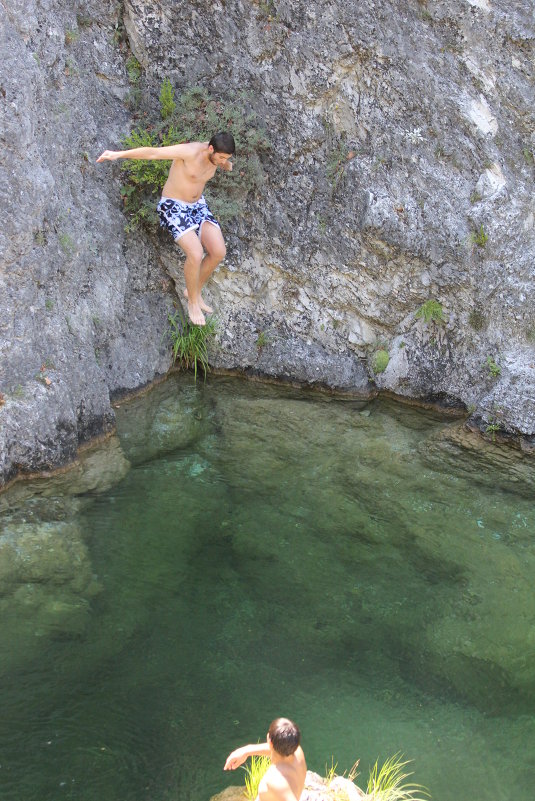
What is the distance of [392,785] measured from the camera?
446cm

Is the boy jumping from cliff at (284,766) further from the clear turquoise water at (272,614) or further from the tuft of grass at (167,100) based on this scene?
the tuft of grass at (167,100)

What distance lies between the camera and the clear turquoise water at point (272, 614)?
465 cm

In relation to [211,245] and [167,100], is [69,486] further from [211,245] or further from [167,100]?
[167,100]

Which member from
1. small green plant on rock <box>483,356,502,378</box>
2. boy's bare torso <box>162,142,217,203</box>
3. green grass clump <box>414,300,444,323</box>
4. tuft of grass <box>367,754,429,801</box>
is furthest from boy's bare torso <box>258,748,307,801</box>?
green grass clump <box>414,300,444,323</box>

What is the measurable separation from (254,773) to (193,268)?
177 inches

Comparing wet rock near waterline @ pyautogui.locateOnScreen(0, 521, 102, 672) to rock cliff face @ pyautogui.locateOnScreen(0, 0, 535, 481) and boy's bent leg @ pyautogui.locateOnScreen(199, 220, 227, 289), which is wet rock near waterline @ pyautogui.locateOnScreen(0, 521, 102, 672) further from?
boy's bent leg @ pyautogui.locateOnScreen(199, 220, 227, 289)

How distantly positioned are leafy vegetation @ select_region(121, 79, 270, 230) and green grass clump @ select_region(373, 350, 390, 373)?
7.02 ft

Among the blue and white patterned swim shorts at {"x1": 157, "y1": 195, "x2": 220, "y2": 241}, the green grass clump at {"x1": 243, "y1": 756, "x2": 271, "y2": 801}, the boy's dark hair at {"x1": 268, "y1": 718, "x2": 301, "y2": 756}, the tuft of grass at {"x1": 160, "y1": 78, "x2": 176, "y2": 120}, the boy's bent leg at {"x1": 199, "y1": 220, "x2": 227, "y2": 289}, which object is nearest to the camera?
the boy's dark hair at {"x1": 268, "y1": 718, "x2": 301, "y2": 756}

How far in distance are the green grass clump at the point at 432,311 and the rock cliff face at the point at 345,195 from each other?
4 centimetres

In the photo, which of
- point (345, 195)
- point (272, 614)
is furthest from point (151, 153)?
point (272, 614)

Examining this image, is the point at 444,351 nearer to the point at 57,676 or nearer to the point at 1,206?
the point at 1,206

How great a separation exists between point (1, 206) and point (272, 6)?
369 centimetres

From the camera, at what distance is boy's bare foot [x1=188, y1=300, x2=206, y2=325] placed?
7746mm

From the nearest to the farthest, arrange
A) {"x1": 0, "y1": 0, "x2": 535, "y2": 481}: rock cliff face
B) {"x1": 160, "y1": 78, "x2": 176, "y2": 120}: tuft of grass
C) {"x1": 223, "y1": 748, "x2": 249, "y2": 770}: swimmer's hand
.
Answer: {"x1": 223, "y1": 748, "x2": 249, "y2": 770}: swimmer's hand
{"x1": 0, "y1": 0, "x2": 535, "y2": 481}: rock cliff face
{"x1": 160, "y1": 78, "x2": 176, "y2": 120}: tuft of grass
